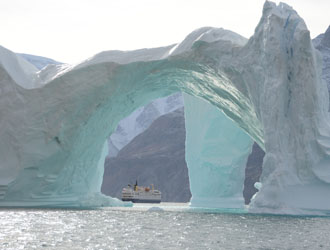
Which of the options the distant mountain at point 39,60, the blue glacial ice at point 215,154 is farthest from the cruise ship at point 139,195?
the distant mountain at point 39,60

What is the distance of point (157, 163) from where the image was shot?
63.2 meters

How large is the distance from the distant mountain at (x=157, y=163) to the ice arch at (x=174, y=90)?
124 ft

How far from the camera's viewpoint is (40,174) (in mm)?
19922

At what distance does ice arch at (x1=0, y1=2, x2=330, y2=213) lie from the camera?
15727 millimetres

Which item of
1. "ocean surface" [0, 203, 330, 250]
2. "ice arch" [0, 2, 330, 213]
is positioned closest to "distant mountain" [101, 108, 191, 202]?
"ice arch" [0, 2, 330, 213]

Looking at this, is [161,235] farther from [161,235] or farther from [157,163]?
[157,163]

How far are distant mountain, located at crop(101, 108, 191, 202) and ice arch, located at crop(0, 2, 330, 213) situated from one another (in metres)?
37.7

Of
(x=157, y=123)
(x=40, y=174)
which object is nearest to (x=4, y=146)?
(x=40, y=174)

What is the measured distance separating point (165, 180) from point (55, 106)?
4299 centimetres

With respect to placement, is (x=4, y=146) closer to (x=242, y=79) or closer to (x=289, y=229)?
(x=242, y=79)

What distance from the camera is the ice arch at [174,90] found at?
1573cm

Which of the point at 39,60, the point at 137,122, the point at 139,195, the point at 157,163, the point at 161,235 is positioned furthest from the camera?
the point at 137,122

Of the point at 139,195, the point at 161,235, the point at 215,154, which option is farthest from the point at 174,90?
the point at 139,195

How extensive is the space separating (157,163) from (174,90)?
39294 mm
